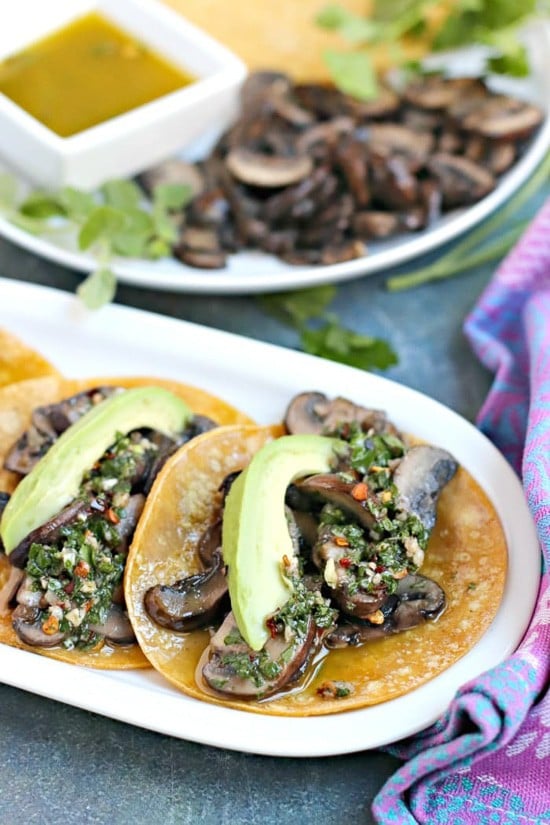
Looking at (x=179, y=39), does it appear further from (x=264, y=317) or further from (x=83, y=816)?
(x=83, y=816)

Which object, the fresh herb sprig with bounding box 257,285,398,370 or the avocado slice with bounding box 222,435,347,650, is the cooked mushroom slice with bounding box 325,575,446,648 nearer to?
the avocado slice with bounding box 222,435,347,650

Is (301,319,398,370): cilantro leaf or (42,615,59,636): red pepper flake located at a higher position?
(301,319,398,370): cilantro leaf

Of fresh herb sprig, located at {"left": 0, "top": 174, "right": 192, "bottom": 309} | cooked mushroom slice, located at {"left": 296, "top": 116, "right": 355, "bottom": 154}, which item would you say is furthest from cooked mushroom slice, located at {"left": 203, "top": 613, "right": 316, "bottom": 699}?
cooked mushroom slice, located at {"left": 296, "top": 116, "right": 355, "bottom": 154}

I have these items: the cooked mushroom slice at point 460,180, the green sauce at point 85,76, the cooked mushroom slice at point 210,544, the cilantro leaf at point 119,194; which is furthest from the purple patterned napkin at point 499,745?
the green sauce at point 85,76

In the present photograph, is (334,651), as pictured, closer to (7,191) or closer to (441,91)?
(7,191)

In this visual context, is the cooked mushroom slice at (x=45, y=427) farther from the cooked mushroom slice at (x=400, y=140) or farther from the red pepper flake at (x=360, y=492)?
the cooked mushroom slice at (x=400, y=140)

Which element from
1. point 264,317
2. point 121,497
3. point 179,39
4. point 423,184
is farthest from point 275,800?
point 179,39
